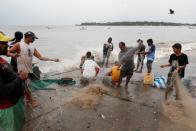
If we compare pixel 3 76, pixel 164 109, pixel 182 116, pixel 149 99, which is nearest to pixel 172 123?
pixel 182 116

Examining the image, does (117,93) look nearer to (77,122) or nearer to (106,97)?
(106,97)

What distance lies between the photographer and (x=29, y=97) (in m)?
7.40

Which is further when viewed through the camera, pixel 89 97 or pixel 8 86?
pixel 89 97

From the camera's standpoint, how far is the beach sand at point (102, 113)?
20.8 feet

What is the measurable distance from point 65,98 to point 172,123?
341 centimetres

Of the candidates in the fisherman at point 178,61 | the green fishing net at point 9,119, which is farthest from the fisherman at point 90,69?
the green fishing net at point 9,119

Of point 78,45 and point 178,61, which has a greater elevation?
point 178,61

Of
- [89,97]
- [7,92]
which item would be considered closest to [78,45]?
[89,97]

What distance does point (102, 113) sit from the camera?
287 inches

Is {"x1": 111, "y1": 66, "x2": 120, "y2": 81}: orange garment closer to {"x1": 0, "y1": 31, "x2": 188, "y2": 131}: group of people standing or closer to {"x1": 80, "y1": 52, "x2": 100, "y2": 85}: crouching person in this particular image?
{"x1": 0, "y1": 31, "x2": 188, "y2": 131}: group of people standing

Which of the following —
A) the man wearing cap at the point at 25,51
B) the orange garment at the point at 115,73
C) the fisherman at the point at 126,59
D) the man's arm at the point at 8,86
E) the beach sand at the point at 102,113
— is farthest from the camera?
the orange garment at the point at 115,73

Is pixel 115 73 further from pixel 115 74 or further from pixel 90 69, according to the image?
pixel 90 69

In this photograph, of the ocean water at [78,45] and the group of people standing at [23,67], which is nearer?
the group of people standing at [23,67]

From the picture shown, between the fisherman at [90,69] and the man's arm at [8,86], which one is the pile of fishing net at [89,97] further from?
the man's arm at [8,86]
